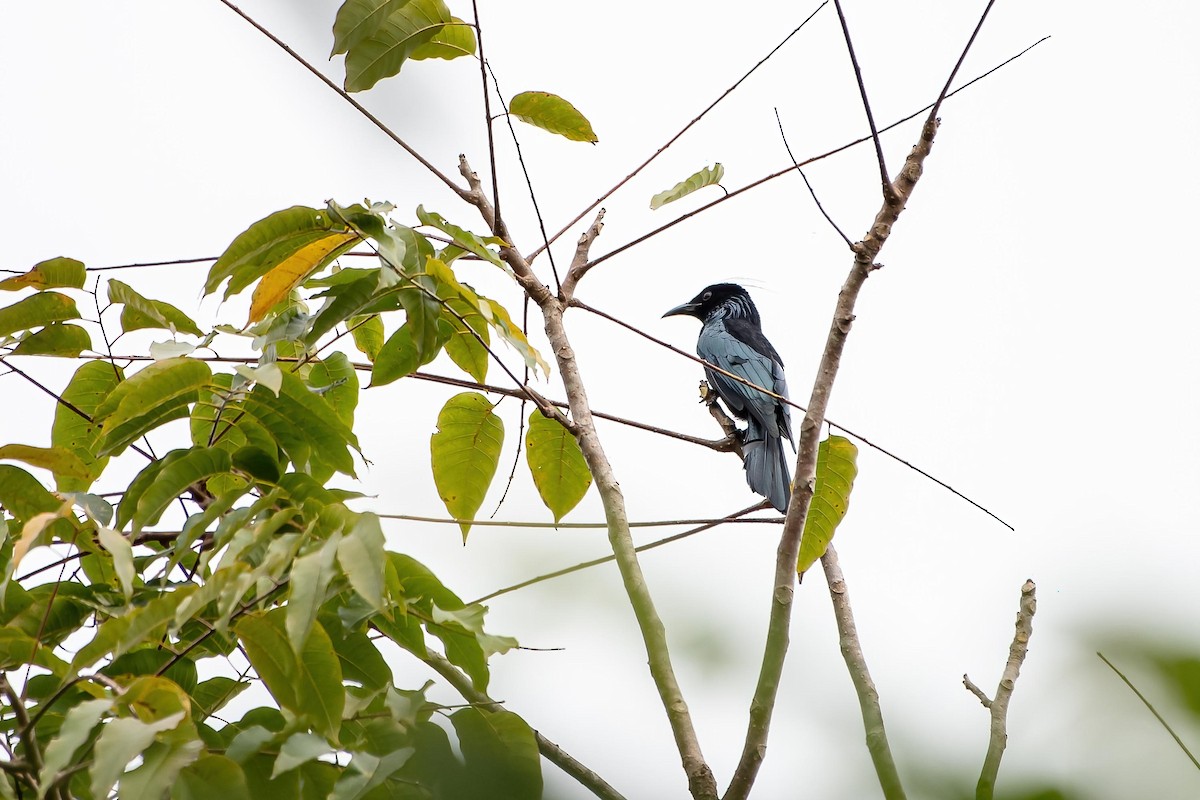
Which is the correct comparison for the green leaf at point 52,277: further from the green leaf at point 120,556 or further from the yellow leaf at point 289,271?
the green leaf at point 120,556

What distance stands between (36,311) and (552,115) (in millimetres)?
1119

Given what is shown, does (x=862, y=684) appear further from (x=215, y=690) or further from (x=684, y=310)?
(x=684, y=310)

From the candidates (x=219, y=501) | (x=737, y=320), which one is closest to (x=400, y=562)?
(x=219, y=501)

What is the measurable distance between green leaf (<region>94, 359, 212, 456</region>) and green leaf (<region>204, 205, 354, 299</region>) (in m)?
0.13

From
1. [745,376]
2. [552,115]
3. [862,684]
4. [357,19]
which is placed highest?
[745,376]

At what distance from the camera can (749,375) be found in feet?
19.8

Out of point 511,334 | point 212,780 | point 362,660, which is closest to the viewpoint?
point 212,780

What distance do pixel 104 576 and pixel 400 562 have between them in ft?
1.84

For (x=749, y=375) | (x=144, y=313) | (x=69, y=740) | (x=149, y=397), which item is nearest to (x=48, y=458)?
(x=149, y=397)

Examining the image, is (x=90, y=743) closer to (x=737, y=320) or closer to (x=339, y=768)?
(x=339, y=768)

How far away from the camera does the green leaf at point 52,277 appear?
1.90 m

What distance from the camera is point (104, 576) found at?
175 centimetres

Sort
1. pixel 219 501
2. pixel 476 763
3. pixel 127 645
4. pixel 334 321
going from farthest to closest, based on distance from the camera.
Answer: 1. pixel 334 321
2. pixel 219 501
3. pixel 127 645
4. pixel 476 763

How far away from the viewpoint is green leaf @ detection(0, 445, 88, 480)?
5.41 ft
